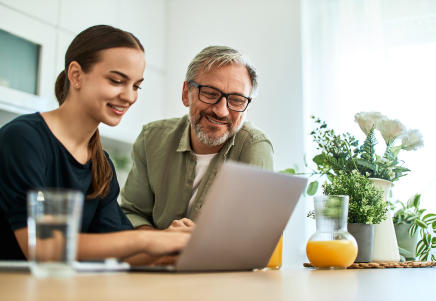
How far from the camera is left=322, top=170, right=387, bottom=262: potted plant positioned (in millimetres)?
1166

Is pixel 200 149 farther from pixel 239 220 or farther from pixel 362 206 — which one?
pixel 239 220

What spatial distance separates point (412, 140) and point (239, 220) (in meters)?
0.92

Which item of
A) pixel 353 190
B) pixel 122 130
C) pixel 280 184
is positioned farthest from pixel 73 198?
pixel 122 130

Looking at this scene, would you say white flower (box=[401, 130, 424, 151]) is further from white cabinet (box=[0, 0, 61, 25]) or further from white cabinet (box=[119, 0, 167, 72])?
white cabinet (box=[119, 0, 167, 72])

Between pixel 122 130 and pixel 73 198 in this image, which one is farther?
pixel 122 130

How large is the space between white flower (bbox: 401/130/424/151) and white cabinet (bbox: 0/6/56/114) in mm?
2232

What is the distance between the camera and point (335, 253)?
98 cm

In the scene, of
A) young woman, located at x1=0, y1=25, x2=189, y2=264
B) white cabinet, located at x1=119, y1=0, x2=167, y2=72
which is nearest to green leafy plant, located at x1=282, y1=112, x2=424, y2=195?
young woman, located at x1=0, y1=25, x2=189, y2=264

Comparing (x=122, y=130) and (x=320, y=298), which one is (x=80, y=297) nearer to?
(x=320, y=298)

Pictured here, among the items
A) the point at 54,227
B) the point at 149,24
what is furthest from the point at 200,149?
the point at 149,24

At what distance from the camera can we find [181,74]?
4.01 metres

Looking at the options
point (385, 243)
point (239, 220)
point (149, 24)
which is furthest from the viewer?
point (149, 24)

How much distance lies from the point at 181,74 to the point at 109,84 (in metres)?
3.07

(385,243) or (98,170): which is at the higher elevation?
(98,170)
